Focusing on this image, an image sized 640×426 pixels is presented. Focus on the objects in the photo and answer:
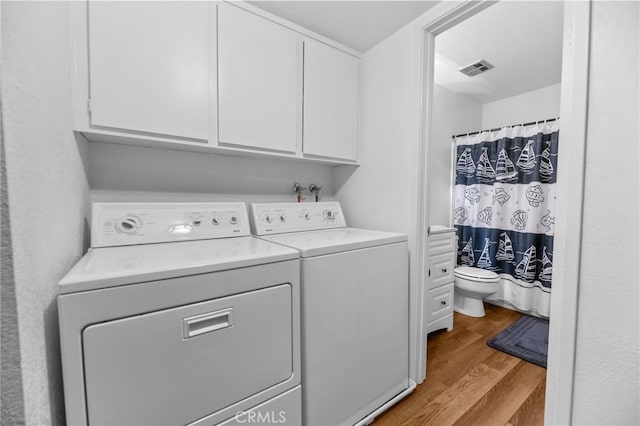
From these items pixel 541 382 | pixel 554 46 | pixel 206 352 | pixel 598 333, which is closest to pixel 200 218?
pixel 206 352

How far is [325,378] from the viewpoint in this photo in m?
1.16

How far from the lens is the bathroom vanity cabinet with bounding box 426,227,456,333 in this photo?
2127 mm

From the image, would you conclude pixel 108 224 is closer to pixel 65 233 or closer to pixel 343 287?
pixel 65 233

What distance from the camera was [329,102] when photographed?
1714 millimetres

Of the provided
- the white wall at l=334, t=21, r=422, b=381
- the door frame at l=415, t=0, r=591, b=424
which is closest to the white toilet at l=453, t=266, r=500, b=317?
the white wall at l=334, t=21, r=422, b=381

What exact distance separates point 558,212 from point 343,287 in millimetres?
865

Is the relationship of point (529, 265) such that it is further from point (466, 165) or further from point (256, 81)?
point (256, 81)

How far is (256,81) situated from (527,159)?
2.72m

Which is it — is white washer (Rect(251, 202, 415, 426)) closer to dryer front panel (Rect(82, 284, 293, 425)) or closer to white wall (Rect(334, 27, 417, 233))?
dryer front panel (Rect(82, 284, 293, 425))

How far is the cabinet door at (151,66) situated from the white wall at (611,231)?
154 centimetres

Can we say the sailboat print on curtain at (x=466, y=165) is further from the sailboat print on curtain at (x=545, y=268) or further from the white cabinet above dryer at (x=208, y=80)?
the white cabinet above dryer at (x=208, y=80)

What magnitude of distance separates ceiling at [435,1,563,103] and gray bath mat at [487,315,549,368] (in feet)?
7.94

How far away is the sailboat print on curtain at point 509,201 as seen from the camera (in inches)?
97.0
